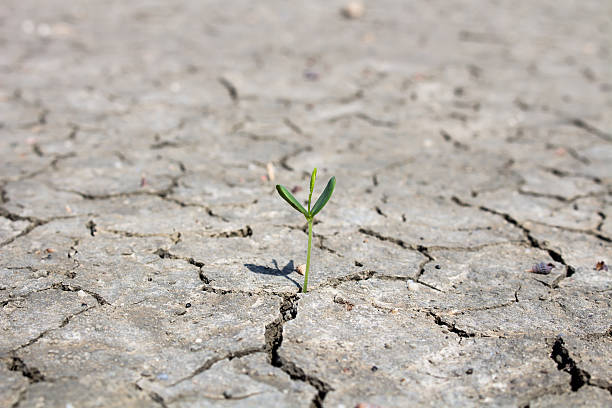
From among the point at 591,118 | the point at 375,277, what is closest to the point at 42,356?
Answer: the point at 375,277

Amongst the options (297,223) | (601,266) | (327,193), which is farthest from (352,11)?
(327,193)

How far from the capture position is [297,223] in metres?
2.58

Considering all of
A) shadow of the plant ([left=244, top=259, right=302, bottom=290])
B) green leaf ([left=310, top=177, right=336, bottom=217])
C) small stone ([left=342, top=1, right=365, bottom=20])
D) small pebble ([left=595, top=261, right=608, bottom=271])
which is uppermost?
green leaf ([left=310, top=177, right=336, bottom=217])

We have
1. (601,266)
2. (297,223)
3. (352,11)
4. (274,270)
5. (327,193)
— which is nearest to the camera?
(327,193)

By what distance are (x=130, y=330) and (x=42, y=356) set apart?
24cm

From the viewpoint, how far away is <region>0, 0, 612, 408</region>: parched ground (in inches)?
69.5

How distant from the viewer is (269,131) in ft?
11.5

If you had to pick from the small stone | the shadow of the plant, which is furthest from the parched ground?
the small stone

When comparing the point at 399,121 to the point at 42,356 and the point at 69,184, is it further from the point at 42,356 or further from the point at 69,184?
the point at 42,356

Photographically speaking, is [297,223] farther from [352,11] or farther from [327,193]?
[352,11]

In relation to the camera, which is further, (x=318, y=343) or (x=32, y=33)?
(x=32, y=33)

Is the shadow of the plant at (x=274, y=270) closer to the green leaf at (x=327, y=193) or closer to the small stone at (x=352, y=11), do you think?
the green leaf at (x=327, y=193)

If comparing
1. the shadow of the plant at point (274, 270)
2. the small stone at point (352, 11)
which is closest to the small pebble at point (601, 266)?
the shadow of the plant at point (274, 270)

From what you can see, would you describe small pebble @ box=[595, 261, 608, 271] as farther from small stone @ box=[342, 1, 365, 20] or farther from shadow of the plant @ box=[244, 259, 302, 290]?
small stone @ box=[342, 1, 365, 20]
